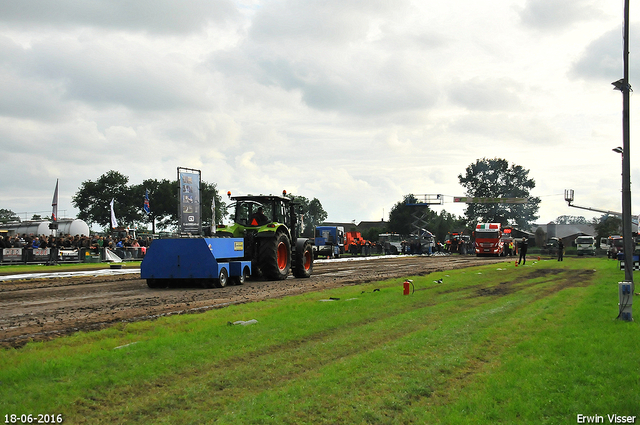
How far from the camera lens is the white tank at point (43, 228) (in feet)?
163

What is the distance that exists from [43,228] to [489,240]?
42902 mm

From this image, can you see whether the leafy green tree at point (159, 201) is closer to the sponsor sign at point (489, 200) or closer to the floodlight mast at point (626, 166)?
the sponsor sign at point (489, 200)

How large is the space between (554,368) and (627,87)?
8159 millimetres

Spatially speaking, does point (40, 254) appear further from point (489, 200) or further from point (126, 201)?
point (489, 200)

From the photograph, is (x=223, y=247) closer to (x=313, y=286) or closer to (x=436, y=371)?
(x=313, y=286)

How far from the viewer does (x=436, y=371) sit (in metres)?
6.98

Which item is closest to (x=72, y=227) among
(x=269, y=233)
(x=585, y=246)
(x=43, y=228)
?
(x=43, y=228)

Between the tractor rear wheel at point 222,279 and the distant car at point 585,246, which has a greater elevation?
the tractor rear wheel at point 222,279

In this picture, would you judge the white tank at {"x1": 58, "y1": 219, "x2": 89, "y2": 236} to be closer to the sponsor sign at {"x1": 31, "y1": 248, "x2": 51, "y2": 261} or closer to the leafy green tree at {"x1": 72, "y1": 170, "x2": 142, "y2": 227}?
the sponsor sign at {"x1": 31, "y1": 248, "x2": 51, "y2": 261}

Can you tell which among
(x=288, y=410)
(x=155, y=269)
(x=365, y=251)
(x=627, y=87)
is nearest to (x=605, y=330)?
(x=627, y=87)

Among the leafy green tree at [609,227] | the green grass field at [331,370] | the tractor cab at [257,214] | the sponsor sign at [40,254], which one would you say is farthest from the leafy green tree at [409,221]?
the green grass field at [331,370]

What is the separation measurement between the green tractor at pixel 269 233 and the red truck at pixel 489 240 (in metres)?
35.4

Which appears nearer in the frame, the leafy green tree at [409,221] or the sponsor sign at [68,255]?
the sponsor sign at [68,255]

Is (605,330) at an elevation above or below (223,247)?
below
